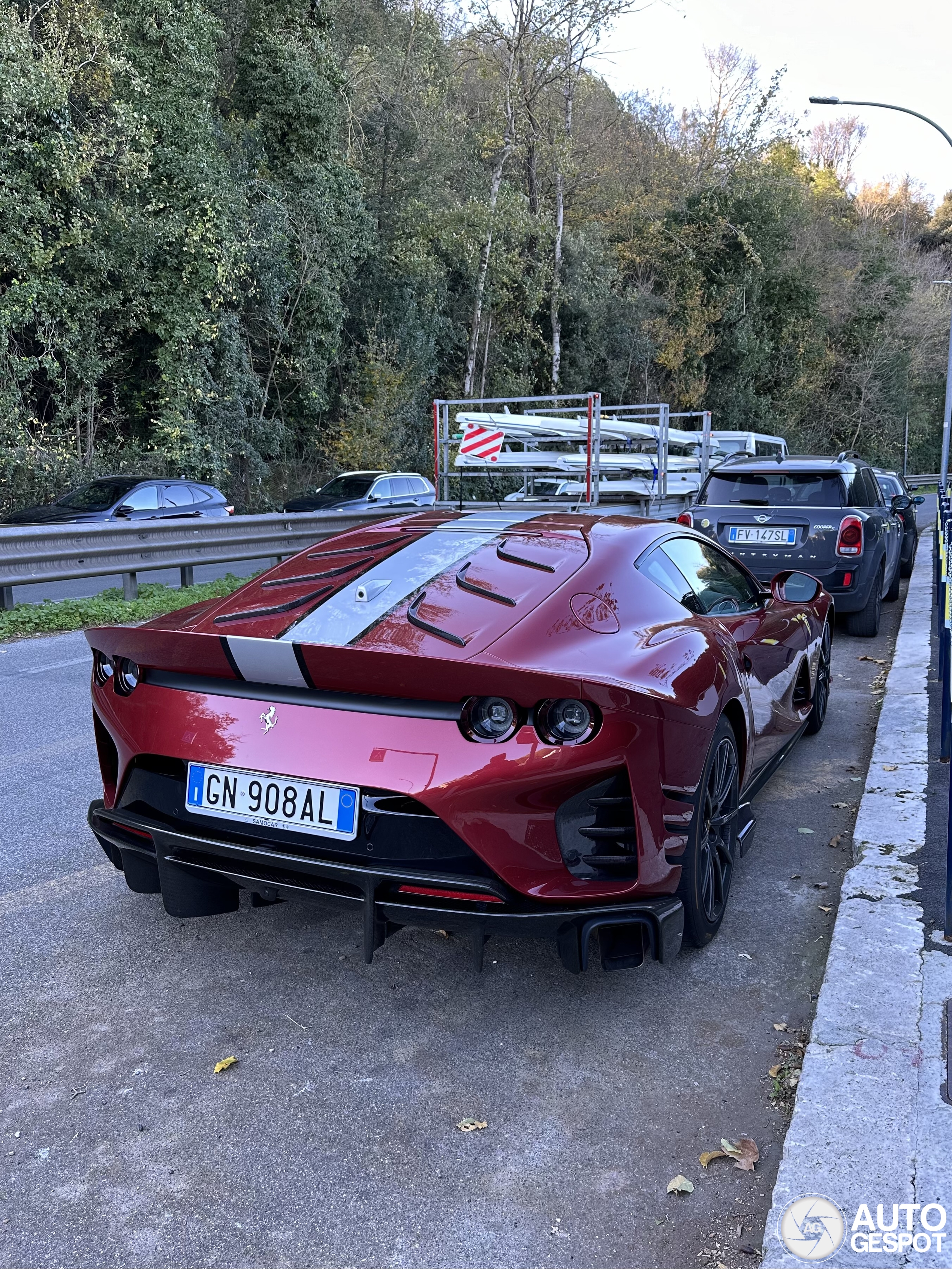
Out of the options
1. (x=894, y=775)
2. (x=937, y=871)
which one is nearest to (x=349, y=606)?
(x=937, y=871)

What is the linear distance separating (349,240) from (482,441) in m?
10.9

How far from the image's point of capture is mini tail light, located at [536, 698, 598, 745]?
9.05 feet

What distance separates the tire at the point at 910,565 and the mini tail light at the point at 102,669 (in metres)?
12.7

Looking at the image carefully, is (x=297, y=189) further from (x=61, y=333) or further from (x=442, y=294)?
(x=61, y=333)

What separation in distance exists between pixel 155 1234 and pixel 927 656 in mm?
7500

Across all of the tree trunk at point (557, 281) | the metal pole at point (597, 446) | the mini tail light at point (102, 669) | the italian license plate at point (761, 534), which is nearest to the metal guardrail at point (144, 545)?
the italian license plate at point (761, 534)

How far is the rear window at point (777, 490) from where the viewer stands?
9.34 meters

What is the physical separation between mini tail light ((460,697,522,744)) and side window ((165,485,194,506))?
43.1ft

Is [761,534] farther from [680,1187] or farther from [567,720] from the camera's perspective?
[680,1187]

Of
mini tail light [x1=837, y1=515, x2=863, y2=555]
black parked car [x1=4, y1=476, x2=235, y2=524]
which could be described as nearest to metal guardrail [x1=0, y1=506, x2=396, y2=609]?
black parked car [x1=4, y1=476, x2=235, y2=524]

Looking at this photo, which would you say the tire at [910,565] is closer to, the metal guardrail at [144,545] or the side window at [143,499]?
the metal guardrail at [144,545]

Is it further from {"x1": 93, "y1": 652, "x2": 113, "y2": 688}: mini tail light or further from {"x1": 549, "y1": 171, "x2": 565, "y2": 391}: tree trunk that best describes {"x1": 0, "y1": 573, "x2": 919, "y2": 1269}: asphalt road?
{"x1": 549, "y1": 171, "x2": 565, "y2": 391}: tree trunk

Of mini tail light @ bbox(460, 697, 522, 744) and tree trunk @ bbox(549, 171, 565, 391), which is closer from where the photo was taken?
mini tail light @ bbox(460, 697, 522, 744)

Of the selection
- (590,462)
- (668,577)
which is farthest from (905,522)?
(668,577)
